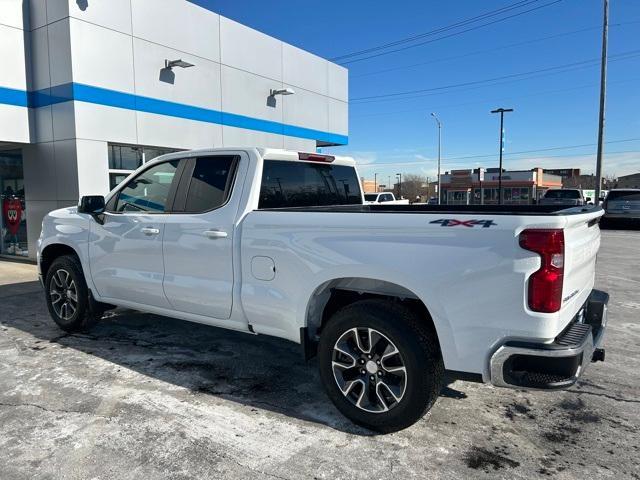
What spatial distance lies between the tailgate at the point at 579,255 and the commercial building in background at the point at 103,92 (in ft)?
32.3

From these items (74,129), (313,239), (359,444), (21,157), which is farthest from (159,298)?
(21,157)

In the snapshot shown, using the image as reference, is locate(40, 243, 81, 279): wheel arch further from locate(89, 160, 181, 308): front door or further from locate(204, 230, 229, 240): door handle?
locate(204, 230, 229, 240): door handle

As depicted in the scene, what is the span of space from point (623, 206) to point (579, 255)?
19979mm

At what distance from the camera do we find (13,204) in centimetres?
1223

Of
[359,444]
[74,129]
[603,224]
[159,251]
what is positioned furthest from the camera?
[603,224]

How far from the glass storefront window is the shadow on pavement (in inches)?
264

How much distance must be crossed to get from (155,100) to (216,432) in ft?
33.6

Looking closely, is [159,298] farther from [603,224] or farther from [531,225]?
[603,224]

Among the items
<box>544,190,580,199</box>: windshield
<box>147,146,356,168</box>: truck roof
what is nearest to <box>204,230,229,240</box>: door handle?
<box>147,146,356,168</box>: truck roof

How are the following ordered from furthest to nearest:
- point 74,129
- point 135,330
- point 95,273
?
point 74,129 → point 135,330 → point 95,273

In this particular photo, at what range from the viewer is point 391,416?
10.5 ft

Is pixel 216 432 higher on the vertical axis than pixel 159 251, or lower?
lower

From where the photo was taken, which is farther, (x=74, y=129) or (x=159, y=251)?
(x=74, y=129)

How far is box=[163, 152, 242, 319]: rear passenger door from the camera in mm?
3998
